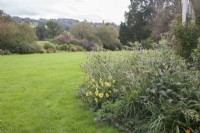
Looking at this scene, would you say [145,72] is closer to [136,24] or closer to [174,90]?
[174,90]

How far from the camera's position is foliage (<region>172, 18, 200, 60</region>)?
6899mm

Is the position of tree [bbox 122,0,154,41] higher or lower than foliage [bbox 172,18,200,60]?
higher

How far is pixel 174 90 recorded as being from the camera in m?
3.64

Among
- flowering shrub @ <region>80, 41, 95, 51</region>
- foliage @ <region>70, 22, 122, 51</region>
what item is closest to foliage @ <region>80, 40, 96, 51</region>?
flowering shrub @ <region>80, 41, 95, 51</region>

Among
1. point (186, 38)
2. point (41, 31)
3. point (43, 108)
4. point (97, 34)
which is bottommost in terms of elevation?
point (43, 108)

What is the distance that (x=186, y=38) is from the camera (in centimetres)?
695

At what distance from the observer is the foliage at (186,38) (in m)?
6.90

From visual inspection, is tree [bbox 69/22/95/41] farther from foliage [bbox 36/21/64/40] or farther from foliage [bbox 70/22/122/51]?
foliage [bbox 36/21/64/40]

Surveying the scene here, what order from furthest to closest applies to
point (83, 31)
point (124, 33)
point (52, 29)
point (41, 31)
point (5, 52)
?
1. point (52, 29)
2. point (41, 31)
3. point (124, 33)
4. point (83, 31)
5. point (5, 52)

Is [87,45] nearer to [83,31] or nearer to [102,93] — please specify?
[83,31]

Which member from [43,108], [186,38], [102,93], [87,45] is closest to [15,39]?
[87,45]

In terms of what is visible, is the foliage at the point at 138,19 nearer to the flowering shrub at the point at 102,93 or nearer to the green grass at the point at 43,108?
the green grass at the point at 43,108

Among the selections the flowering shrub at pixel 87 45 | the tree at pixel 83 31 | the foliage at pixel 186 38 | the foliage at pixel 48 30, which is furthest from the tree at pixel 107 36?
the foliage at pixel 186 38

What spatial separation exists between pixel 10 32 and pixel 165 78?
17621 mm
